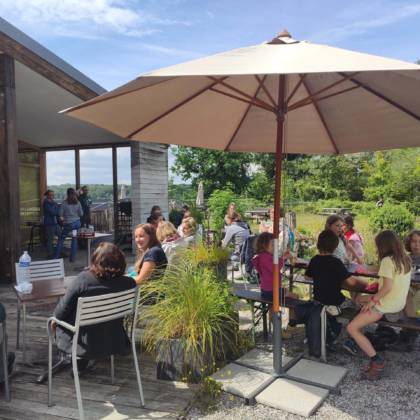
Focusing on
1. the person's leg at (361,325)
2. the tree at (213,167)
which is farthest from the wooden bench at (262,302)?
the tree at (213,167)

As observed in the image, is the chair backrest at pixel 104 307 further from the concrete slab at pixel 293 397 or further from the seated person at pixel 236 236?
the seated person at pixel 236 236

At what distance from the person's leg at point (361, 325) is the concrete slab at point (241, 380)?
0.77m

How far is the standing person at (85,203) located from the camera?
9891mm

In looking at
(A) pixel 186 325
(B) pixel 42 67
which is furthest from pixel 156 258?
(B) pixel 42 67

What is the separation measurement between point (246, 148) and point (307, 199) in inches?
891

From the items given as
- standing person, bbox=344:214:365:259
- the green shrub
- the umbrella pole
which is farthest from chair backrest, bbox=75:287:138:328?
the green shrub

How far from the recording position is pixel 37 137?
10.2 meters

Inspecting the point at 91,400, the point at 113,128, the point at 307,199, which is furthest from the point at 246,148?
the point at 307,199

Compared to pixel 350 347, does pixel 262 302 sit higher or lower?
higher

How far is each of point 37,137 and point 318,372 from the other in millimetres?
9152

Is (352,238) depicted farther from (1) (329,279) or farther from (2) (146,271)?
(2) (146,271)

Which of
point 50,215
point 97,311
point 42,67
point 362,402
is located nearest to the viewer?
point 97,311

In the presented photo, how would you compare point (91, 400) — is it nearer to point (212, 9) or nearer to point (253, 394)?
point (253, 394)

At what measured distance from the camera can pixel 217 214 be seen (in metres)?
12.0
